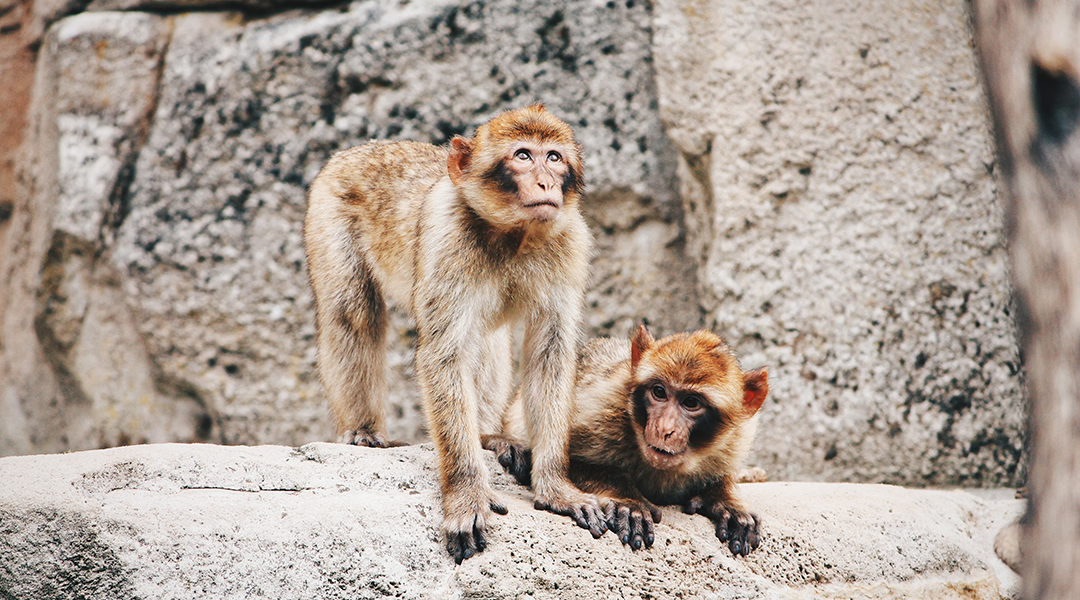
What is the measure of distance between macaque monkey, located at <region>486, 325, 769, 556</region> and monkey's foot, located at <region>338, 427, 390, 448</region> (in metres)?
0.55

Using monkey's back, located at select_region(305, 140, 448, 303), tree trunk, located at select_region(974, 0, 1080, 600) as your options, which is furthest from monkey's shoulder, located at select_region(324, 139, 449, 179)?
tree trunk, located at select_region(974, 0, 1080, 600)

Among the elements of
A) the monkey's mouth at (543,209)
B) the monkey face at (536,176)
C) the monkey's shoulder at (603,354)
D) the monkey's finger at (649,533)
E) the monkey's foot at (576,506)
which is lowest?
the monkey's finger at (649,533)

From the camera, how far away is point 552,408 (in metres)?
3.66

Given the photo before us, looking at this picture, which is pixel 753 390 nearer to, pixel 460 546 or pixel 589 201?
pixel 460 546

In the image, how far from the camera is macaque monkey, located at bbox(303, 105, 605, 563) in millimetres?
3408

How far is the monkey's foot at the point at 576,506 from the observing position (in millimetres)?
3311

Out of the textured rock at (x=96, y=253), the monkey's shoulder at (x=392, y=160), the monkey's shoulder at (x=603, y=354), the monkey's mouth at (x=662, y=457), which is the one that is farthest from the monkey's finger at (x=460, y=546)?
the textured rock at (x=96, y=253)

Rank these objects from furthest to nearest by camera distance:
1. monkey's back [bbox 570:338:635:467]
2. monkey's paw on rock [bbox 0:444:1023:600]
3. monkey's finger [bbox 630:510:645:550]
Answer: monkey's back [bbox 570:338:635:467] → monkey's finger [bbox 630:510:645:550] → monkey's paw on rock [bbox 0:444:1023:600]

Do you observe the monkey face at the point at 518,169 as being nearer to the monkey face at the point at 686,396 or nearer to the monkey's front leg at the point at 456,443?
the monkey's front leg at the point at 456,443

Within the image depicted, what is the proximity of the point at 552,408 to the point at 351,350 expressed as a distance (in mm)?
1212

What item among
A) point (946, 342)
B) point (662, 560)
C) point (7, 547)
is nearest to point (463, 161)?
point (662, 560)

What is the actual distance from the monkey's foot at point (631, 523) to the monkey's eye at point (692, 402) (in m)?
0.44

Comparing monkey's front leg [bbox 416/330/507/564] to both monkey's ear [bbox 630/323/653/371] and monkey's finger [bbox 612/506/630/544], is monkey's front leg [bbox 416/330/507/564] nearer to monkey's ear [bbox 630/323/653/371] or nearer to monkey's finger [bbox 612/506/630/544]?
monkey's finger [bbox 612/506/630/544]

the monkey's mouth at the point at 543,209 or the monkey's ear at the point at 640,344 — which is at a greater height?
the monkey's mouth at the point at 543,209
